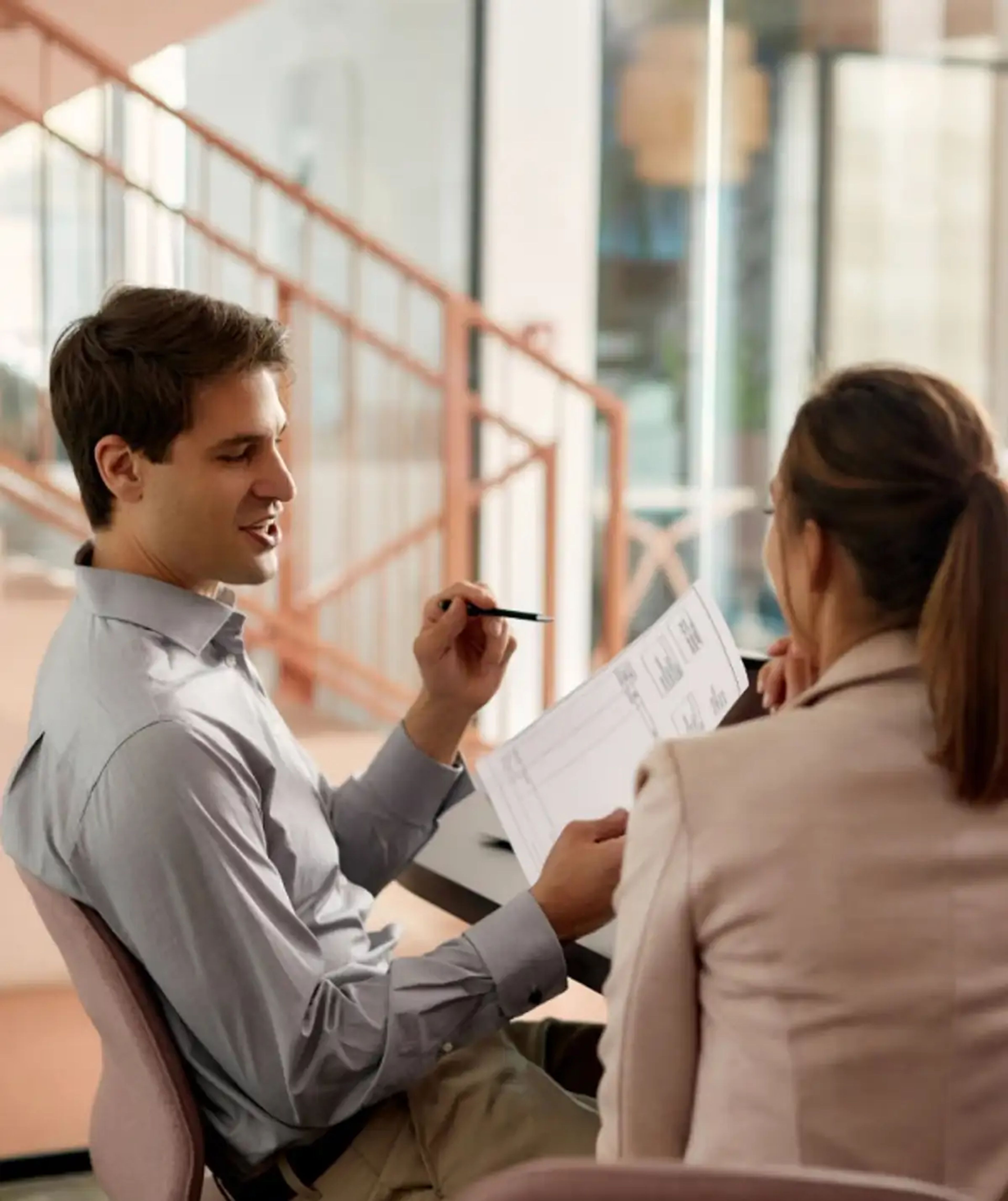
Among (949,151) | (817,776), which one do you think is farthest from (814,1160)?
(949,151)

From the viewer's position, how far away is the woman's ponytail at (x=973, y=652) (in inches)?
39.6

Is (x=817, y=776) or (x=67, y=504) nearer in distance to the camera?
(x=817, y=776)

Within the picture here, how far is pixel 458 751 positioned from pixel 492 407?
336 cm

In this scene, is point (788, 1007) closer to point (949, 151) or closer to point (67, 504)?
point (67, 504)

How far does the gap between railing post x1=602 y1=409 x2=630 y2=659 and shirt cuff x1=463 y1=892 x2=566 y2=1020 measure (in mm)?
2920

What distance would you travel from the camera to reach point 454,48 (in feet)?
16.8

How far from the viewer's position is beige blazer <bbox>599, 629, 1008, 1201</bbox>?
100 centimetres

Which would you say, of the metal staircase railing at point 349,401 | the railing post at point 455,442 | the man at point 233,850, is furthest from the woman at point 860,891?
the railing post at point 455,442

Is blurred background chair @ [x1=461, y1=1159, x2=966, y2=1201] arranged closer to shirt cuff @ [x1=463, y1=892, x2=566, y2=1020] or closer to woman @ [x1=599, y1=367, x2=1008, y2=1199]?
woman @ [x1=599, y1=367, x2=1008, y2=1199]

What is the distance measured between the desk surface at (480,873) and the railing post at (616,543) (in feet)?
8.18

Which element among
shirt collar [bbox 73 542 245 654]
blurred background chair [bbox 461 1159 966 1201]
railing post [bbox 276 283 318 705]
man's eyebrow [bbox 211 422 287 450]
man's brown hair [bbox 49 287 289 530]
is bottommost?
railing post [bbox 276 283 318 705]

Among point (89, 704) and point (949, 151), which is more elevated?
point (949, 151)

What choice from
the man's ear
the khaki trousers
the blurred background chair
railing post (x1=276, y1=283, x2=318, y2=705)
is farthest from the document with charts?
railing post (x1=276, y1=283, x2=318, y2=705)

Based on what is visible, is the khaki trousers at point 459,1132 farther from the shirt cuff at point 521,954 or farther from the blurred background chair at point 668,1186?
the blurred background chair at point 668,1186
